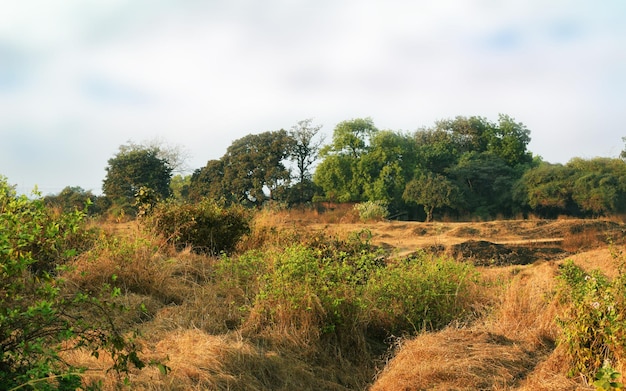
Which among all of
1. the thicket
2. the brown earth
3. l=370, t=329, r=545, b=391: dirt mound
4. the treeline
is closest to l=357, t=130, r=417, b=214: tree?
the treeline

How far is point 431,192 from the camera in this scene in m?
24.7

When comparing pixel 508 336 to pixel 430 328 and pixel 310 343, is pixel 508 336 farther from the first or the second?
pixel 310 343

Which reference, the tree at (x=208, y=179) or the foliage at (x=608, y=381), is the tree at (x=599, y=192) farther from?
the foliage at (x=608, y=381)

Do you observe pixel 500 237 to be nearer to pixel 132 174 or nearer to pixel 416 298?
pixel 416 298

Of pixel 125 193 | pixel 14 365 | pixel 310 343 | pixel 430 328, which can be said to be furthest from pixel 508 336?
pixel 125 193

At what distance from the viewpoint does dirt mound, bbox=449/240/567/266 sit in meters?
11.3

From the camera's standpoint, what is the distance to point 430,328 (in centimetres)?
567

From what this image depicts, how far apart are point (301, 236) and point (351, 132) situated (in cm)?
2017

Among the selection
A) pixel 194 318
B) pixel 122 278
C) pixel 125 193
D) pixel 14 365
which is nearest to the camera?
pixel 14 365

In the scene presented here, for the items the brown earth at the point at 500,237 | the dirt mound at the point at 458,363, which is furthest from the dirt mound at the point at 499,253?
the dirt mound at the point at 458,363

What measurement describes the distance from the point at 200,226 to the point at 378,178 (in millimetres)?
18809

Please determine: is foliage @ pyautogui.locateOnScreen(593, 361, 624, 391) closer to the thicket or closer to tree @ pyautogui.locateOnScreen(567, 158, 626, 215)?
the thicket

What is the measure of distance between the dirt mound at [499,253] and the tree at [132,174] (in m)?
17.9

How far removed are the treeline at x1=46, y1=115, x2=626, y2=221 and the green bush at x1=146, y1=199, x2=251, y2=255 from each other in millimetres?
15737
